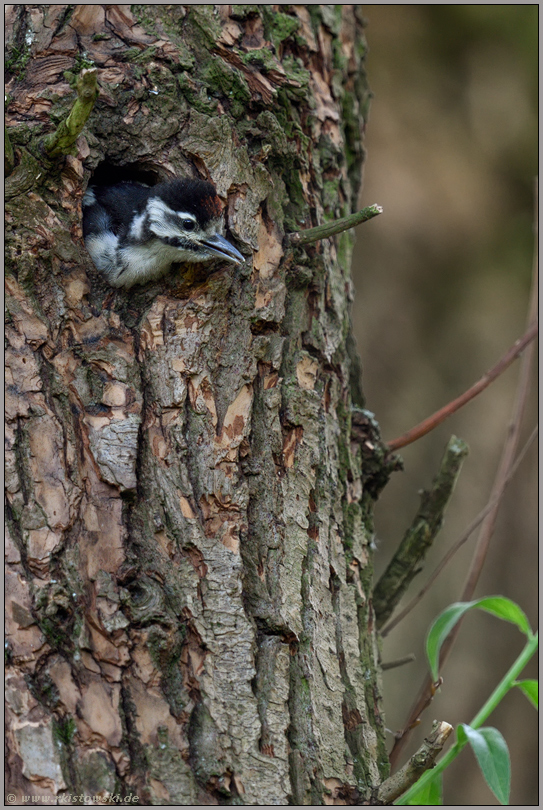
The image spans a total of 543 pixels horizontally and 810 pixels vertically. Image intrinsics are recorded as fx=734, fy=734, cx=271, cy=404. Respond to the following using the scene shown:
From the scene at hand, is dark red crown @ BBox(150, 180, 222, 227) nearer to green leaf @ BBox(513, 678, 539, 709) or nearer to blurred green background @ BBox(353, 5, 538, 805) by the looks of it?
green leaf @ BBox(513, 678, 539, 709)

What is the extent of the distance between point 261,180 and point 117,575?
4.76ft

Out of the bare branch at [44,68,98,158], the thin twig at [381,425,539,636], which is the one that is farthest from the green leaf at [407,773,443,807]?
the bare branch at [44,68,98,158]

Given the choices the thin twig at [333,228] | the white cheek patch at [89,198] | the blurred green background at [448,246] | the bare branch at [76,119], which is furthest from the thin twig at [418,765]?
the blurred green background at [448,246]

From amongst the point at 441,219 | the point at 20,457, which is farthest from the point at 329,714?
the point at 441,219

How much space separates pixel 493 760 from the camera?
82.0 inches

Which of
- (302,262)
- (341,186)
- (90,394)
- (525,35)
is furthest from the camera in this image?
(525,35)

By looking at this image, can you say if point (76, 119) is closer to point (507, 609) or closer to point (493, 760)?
point (507, 609)

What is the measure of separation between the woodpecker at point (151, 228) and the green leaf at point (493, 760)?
5.44 ft

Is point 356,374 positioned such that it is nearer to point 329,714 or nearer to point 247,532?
point 247,532

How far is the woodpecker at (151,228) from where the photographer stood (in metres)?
2.56

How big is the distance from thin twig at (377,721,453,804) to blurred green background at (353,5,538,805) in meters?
3.73

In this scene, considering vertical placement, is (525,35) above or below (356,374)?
above

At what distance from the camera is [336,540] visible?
2500 mm

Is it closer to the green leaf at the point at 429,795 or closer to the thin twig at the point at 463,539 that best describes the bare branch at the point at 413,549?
the thin twig at the point at 463,539
